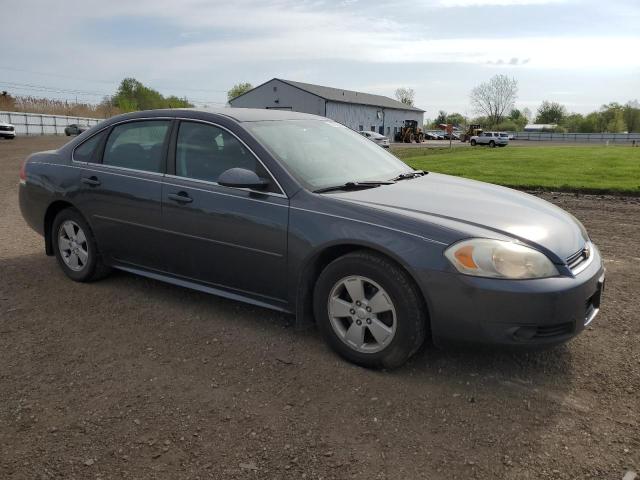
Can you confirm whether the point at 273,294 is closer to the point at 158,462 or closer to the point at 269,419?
the point at 269,419

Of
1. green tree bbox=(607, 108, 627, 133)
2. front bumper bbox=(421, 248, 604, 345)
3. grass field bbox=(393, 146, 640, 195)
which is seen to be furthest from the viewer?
green tree bbox=(607, 108, 627, 133)

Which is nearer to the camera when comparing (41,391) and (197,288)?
(41,391)

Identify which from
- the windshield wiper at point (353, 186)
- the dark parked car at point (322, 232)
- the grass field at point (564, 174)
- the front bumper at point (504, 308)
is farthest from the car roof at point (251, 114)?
the grass field at point (564, 174)

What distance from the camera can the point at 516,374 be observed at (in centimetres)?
342

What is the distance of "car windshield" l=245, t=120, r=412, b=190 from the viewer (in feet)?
12.8

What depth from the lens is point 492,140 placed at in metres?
49.5

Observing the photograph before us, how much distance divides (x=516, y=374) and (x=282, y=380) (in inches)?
57.1

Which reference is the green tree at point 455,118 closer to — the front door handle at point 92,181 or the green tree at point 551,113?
the green tree at point 551,113

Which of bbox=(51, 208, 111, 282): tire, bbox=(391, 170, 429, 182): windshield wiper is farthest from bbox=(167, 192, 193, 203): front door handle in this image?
bbox=(391, 170, 429, 182): windshield wiper

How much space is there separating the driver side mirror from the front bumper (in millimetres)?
1316

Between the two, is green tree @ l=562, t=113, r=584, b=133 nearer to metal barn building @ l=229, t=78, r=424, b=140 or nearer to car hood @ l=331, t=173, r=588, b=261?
metal barn building @ l=229, t=78, r=424, b=140

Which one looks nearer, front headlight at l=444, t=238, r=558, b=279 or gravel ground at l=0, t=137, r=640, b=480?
gravel ground at l=0, t=137, r=640, b=480

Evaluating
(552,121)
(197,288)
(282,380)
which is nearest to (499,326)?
(282,380)

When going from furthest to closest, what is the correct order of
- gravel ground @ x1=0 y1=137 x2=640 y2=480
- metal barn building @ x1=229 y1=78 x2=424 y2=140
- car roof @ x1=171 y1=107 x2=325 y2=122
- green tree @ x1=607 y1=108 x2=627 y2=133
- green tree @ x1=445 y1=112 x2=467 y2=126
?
green tree @ x1=445 y1=112 x2=467 y2=126 → green tree @ x1=607 y1=108 x2=627 y2=133 → metal barn building @ x1=229 y1=78 x2=424 y2=140 → car roof @ x1=171 y1=107 x2=325 y2=122 → gravel ground @ x1=0 y1=137 x2=640 y2=480
